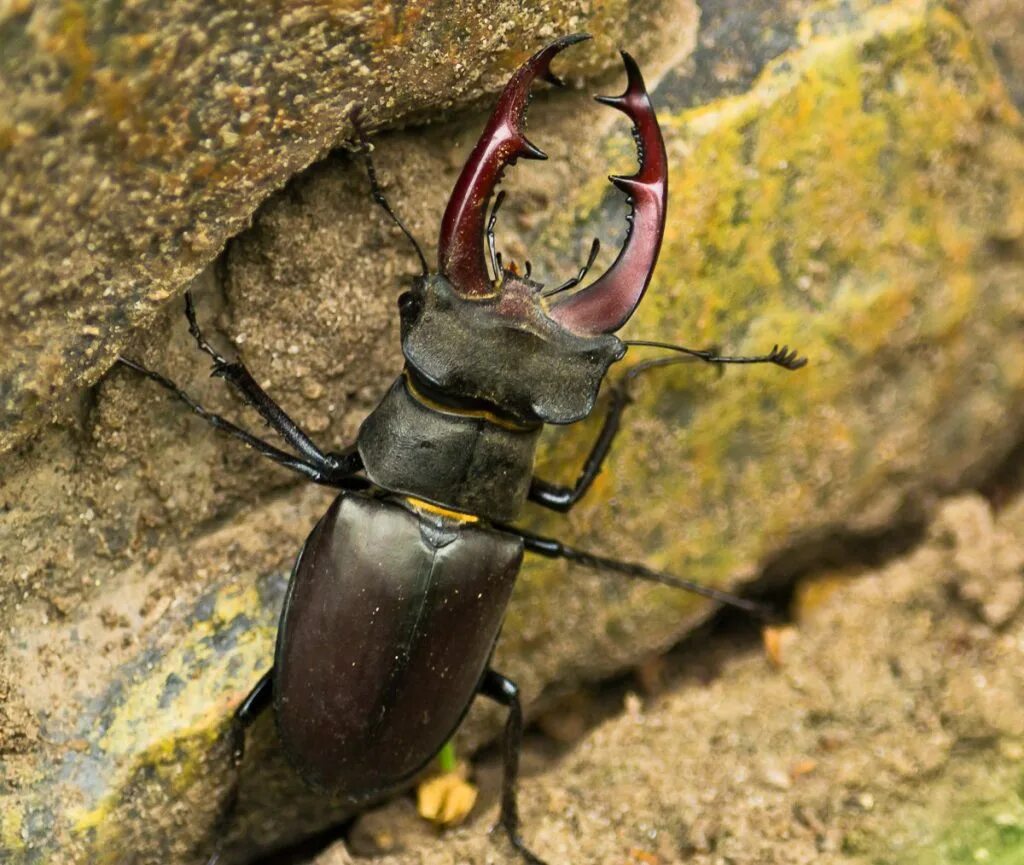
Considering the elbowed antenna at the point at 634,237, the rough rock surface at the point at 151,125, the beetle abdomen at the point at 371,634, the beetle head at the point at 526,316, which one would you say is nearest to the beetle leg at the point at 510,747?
the beetle abdomen at the point at 371,634

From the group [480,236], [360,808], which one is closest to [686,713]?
[360,808]

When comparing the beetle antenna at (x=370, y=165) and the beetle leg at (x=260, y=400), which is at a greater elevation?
the beetle antenna at (x=370, y=165)

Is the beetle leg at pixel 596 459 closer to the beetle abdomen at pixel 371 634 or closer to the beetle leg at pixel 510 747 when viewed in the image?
the beetle abdomen at pixel 371 634

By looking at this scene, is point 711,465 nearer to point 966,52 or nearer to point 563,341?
point 563,341

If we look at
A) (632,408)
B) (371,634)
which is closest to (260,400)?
(371,634)

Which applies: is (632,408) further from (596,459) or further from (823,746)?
(823,746)

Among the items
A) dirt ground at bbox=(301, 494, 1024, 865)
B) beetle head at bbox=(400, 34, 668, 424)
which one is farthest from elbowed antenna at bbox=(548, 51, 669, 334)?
dirt ground at bbox=(301, 494, 1024, 865)
